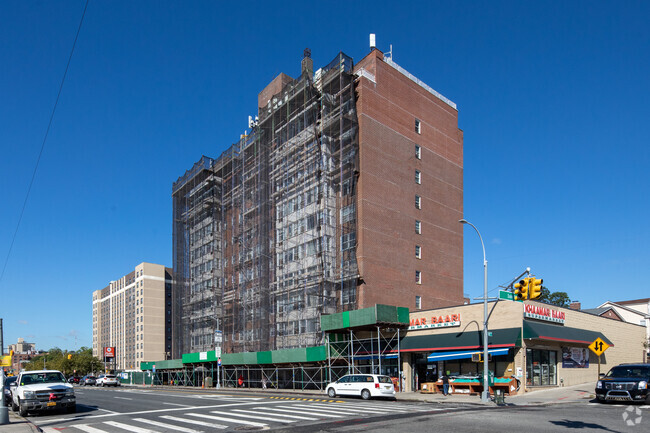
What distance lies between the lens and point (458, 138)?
2410 inches

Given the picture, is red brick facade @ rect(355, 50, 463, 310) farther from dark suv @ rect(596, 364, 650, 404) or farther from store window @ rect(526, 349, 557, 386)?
dark suv @ rect(596, 364, 650, 404)

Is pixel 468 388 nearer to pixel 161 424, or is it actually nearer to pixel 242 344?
pixel 161 424

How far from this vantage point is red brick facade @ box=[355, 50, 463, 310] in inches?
1877

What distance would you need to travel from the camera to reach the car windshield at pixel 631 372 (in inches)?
886

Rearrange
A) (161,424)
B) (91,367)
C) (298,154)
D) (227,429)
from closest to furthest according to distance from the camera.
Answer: (227,429)
(161,424)
(298,154)
(91,367)

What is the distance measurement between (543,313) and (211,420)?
24.8 meters

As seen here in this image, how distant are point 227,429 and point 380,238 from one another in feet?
108

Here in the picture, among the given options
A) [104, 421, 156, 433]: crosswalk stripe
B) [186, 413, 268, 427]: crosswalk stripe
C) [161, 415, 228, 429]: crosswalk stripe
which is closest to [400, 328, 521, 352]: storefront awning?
[186, 413, 268, 427]: crosswalk stripe

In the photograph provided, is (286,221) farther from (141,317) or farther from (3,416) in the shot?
(141,317)

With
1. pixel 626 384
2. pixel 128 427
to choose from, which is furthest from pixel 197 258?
pixel 626 384

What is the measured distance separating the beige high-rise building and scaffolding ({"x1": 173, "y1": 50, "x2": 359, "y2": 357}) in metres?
77.2

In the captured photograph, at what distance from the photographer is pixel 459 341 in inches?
1411

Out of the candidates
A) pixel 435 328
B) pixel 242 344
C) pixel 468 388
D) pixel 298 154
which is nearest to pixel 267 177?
pixel 298 154

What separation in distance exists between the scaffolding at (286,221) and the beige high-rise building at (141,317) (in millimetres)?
77210
